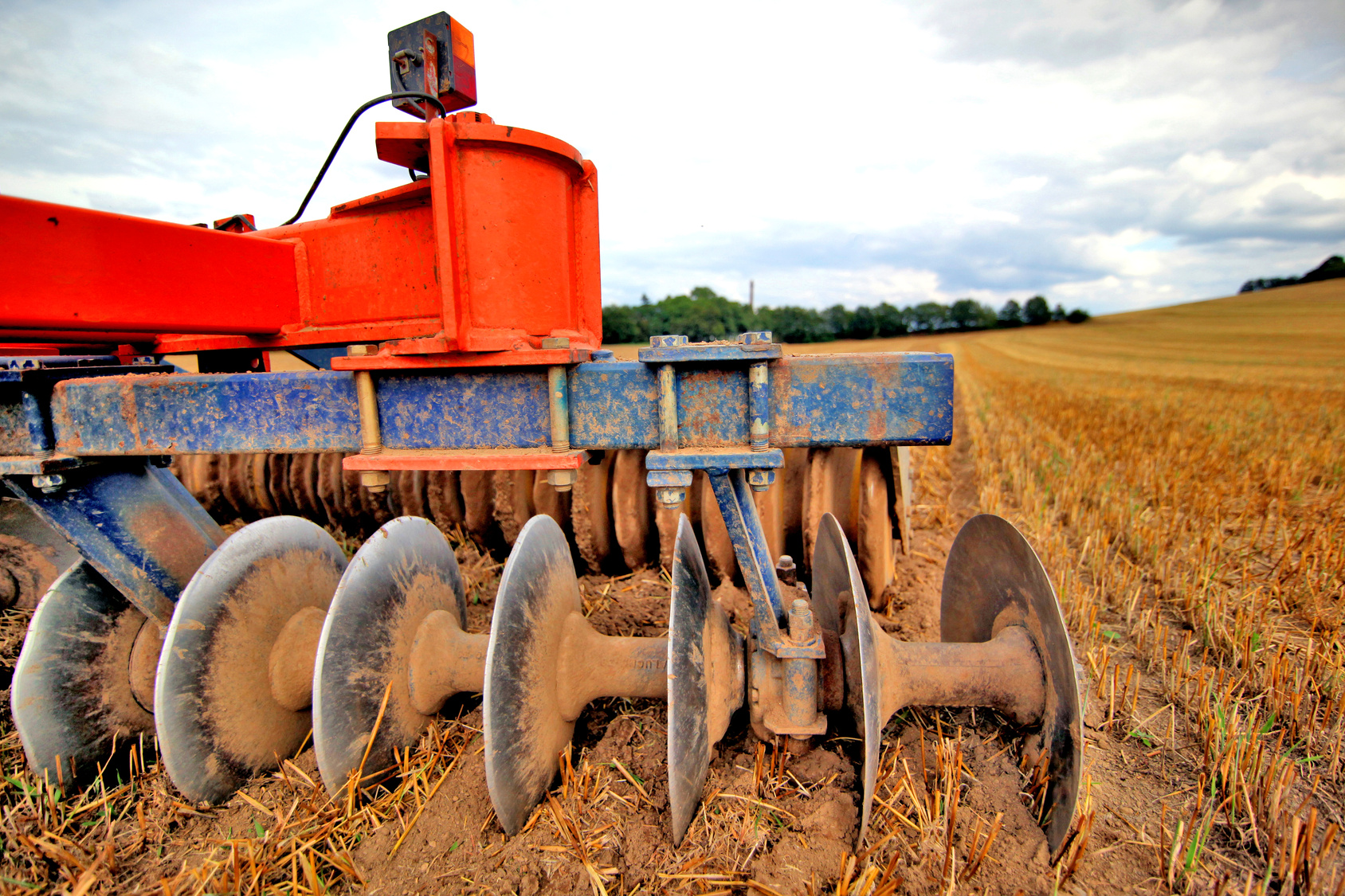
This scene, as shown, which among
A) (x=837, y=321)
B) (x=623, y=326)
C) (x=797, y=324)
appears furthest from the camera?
(x=837, y=321)

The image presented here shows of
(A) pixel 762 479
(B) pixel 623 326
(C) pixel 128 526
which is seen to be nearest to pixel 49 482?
(C) pixel 128 526

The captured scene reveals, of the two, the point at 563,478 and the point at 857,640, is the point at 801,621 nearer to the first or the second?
the point at 857,640

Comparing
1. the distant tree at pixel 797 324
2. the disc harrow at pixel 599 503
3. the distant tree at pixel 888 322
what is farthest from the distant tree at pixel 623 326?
the distant tree at pixel 888 322

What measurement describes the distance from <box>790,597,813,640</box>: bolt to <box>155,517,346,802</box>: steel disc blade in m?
1.62

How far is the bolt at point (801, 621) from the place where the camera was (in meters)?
1.72

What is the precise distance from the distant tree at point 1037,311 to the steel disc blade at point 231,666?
68.1m

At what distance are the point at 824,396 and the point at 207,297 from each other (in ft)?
Answer: 5.42

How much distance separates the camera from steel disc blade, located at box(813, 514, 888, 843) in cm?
149

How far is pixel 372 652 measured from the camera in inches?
73.3

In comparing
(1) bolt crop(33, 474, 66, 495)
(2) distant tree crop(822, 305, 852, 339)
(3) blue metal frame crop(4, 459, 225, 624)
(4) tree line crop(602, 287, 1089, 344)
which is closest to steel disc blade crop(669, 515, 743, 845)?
(3) blue metal frame crop(4, 459, 225, 624)

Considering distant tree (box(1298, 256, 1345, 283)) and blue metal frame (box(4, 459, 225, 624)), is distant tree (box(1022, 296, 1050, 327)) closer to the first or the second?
distant tree (box(1298, 256, 1345, 283))

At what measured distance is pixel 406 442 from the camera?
1685 mm

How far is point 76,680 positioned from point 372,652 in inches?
39.5

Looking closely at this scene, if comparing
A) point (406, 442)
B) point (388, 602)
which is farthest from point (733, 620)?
point (406, 442)
